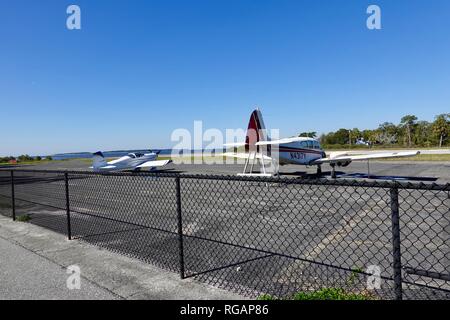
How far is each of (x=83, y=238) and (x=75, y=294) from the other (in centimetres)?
330

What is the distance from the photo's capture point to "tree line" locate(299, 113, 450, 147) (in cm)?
Answer: 8175

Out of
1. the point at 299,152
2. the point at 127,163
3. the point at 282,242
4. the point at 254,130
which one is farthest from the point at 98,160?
the point at 282,242

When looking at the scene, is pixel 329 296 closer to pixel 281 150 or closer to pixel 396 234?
pixel 396 234

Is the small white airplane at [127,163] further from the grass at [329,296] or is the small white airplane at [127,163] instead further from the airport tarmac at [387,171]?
the grass at [329,296]

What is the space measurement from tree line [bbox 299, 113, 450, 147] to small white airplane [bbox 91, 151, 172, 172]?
5802cm

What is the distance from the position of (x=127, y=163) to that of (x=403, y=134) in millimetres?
96498

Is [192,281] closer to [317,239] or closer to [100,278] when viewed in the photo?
[100,278]

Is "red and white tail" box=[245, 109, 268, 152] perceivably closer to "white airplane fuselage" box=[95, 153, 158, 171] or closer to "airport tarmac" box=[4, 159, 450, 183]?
"airport tarmac" box=[4, 159, 450, 183]

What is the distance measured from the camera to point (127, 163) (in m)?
29.4

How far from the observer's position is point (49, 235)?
24.3 ft

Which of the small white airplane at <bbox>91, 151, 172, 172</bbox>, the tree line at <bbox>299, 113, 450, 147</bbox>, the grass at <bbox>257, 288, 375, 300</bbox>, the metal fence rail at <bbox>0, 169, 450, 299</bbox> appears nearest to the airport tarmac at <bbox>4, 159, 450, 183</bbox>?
the small white airplane at <bbox>91, 151, 172, 172</bbox>

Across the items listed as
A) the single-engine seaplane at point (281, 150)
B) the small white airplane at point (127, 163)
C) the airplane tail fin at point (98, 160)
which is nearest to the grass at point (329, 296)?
the single-engine seaplane at point (281, 150)

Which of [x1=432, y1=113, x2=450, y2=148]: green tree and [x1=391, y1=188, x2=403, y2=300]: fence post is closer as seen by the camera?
[x1=391, y1=188, x2=403, y2=300]: fence post
